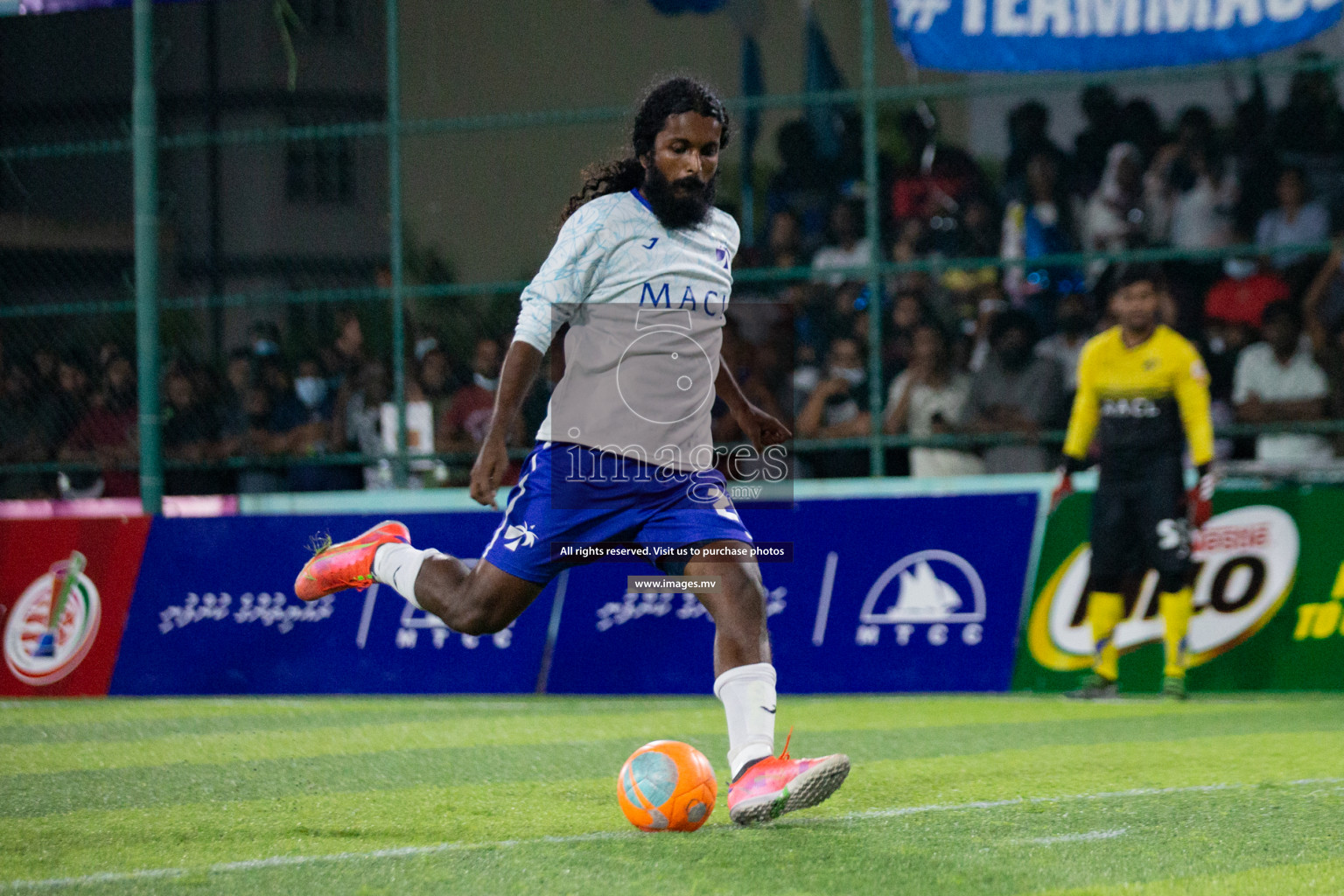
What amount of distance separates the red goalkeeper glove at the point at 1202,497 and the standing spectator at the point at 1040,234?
3157mm

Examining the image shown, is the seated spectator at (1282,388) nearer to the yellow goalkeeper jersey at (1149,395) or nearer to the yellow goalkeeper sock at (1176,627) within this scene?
the yellow goalkeeper jersey at (1149,395)

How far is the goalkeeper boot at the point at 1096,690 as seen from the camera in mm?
9180

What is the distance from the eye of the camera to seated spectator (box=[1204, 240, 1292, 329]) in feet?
37.4

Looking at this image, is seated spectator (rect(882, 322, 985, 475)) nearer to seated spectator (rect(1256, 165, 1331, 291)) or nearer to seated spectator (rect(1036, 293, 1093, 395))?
seated spectator (rect(1036, 293, 1093, 395))

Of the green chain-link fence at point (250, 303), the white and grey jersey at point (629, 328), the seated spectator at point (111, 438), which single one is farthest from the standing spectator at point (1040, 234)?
the white and grey jersey at point (629, 328)

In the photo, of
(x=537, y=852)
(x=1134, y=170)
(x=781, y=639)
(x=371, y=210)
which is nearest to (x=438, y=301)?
(x=371, y=210)

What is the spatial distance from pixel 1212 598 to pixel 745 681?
540 cm

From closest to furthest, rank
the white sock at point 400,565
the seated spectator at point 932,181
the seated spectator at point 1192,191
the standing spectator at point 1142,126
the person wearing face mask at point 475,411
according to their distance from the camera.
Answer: the white sock at point 400,565
the person wearing face mask at point 475,411
the seated spectator at point 1192,191
the standing spectator at point 1142,126
the seated spectator at point 932,181

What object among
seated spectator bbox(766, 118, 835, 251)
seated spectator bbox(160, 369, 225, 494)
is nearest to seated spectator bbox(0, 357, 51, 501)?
seated spectator bbox(160, 369, 225, 494)

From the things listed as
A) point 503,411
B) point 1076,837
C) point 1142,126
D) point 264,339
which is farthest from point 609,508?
point 1142,126

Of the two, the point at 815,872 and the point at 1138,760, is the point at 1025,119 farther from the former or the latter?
the point at 815,872

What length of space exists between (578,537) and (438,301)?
25.2 ft

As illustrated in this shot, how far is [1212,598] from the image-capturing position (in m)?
9.37

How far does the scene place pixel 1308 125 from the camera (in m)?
12.5
